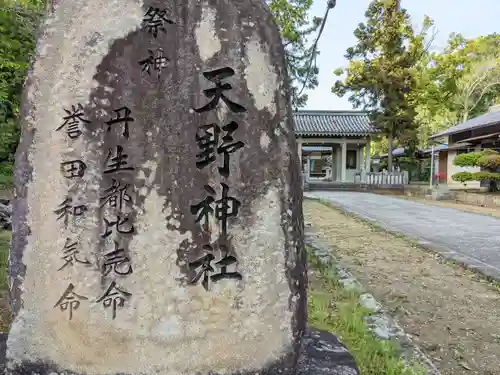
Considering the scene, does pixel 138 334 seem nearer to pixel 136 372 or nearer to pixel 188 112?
pixel 136 372

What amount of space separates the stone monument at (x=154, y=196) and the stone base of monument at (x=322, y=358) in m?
0.25

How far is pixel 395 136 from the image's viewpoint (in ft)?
70.1

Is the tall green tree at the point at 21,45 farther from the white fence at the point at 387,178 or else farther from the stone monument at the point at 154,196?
the white fence at the point at 387,178

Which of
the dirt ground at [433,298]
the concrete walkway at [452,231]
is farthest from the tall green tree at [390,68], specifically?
the dirt ground at [433,298]

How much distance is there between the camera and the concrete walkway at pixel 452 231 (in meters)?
6.35

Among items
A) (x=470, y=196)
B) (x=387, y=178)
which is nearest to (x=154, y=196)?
(x=470, y=196)

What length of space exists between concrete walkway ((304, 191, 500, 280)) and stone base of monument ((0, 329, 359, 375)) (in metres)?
3.71

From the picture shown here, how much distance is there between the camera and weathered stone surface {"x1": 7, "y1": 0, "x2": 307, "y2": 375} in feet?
6.32

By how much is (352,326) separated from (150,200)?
2198mm

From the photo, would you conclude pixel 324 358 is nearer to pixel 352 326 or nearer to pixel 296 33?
pixel 352 326

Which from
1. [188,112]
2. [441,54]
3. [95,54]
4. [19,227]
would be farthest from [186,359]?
[441,54]

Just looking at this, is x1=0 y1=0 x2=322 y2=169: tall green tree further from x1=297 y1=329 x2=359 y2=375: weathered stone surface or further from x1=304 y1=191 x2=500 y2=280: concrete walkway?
x1=304 y1=191 x2=500 y2=280: concrete walkway

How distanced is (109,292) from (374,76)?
21.2m

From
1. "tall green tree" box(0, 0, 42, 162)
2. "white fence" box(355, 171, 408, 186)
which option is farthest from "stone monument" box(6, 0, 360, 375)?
"white fence" box(355, 171, 408, 186)
